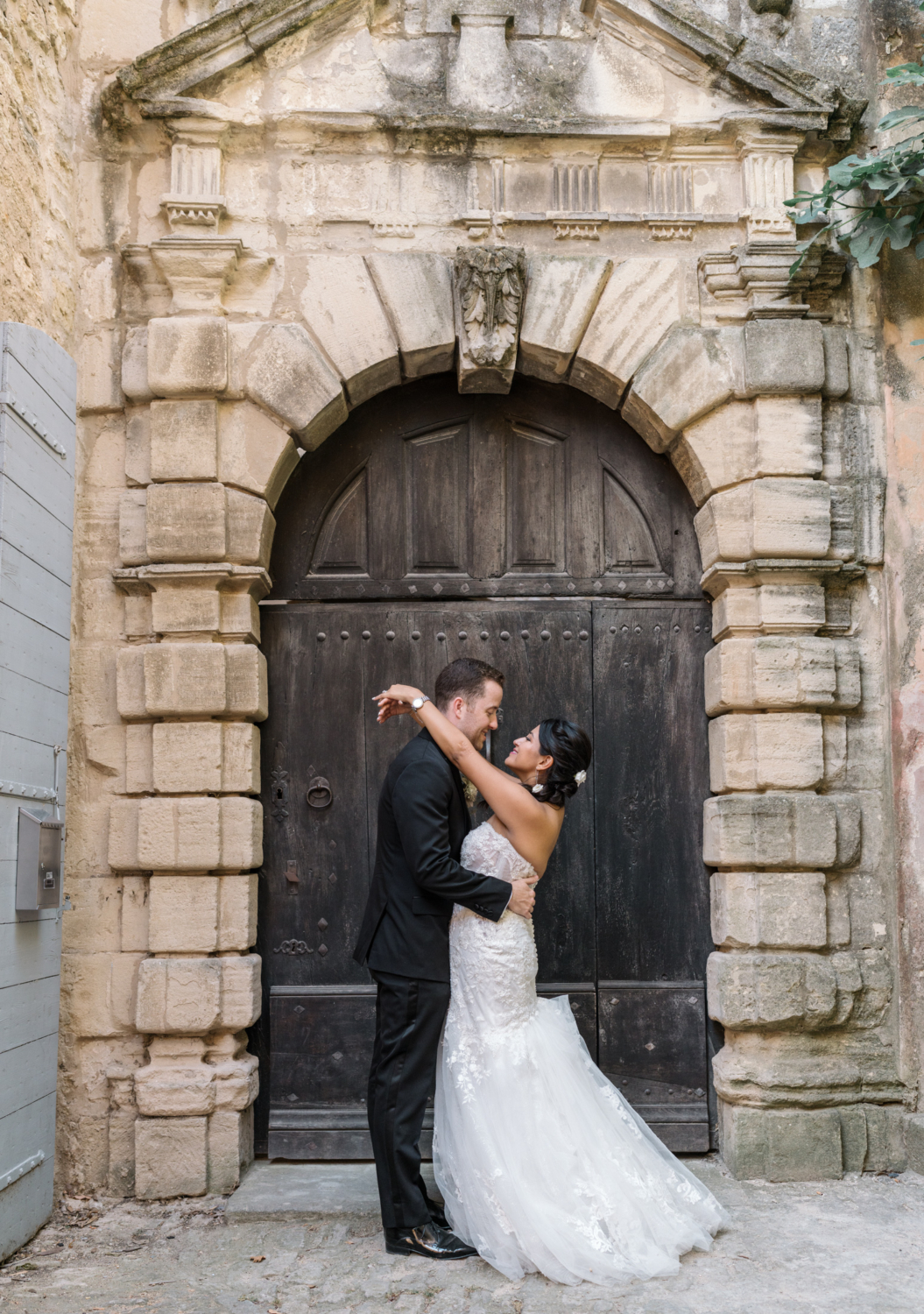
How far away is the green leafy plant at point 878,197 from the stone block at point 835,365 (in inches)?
11.4

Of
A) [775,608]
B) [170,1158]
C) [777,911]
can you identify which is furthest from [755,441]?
[170,1158]

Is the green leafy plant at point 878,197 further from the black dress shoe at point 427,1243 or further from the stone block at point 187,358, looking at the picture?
the black dress shoe at point 427,1243

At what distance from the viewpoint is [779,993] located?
4.12 meters

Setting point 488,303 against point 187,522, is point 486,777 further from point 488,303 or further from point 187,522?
point 488,303

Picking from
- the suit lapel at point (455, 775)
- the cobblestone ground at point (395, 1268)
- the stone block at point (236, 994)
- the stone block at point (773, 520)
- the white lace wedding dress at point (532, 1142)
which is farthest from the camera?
the stone block at point (773, 520)

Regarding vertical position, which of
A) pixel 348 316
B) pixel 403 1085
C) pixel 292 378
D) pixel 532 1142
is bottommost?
pixel 532 1142

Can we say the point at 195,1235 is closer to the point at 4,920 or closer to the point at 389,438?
the point at 4,920

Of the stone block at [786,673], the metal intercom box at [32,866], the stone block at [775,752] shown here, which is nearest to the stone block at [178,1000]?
the metal intercom box at [32,866]

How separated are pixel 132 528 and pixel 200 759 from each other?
0.93 metres

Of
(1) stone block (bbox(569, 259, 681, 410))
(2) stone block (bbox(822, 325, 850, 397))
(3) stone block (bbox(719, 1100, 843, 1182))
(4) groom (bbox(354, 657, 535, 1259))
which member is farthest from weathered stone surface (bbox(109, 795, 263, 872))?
(2) stone block (bbox(822, 325, 850, 397))

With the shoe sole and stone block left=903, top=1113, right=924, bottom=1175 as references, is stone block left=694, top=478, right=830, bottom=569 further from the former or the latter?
the shoe sole

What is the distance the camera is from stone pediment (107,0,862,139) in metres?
4.35

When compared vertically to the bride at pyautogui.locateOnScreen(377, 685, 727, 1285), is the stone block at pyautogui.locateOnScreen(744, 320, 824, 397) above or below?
above

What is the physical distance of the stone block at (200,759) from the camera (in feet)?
13.7
